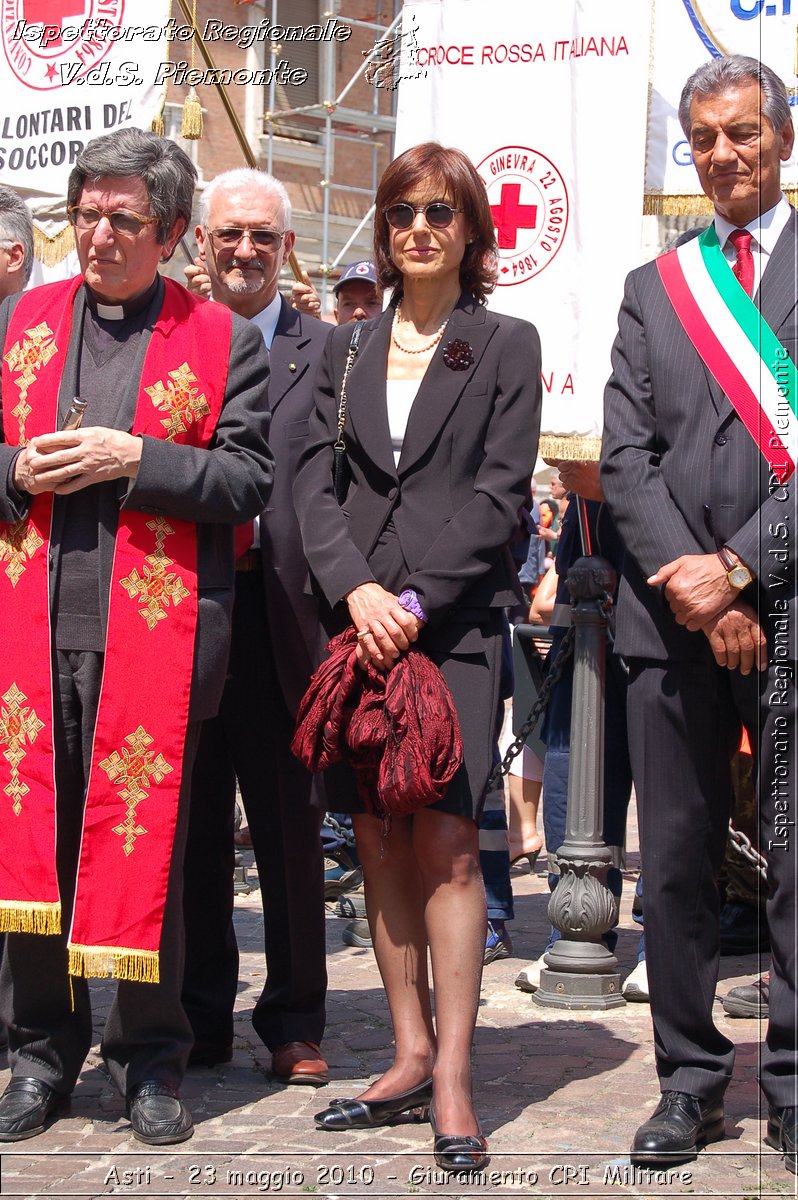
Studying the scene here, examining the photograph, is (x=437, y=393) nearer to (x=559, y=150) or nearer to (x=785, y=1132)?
(x=785, y=1132)

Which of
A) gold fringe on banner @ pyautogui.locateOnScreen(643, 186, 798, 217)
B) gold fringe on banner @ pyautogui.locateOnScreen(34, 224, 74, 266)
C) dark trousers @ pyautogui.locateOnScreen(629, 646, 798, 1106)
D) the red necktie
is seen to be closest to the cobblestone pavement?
dark trousers @ pyautogui.locateOnScreen(629, 646, 798, 1106)

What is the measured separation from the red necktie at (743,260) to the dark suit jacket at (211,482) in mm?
1277

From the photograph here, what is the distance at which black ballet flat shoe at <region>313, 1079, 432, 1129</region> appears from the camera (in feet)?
13.3

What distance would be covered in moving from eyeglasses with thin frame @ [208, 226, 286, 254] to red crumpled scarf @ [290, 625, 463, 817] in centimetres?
138

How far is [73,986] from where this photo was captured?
14.0 feet

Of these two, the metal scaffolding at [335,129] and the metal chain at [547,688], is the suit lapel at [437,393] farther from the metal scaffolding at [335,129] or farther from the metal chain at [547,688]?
the metal scaffolding at [335,129]

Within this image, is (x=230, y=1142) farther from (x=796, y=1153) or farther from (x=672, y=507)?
(x=672, y=507)

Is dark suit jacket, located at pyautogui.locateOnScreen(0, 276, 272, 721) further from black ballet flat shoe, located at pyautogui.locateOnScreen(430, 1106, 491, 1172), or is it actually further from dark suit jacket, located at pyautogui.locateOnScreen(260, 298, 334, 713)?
black ballet flat shoe, located at pyautogui.locateOnScreen(430, 1106, 491, 1172)

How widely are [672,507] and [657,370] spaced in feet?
1.16

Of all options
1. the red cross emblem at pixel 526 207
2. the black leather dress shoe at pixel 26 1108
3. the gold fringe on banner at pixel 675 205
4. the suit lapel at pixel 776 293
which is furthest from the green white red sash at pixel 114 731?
the gold fringe on banner at pixel 675 205

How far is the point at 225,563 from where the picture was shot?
4293 millimetres

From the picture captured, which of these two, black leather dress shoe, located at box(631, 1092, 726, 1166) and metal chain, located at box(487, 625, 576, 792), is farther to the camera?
metal chain, located at box(487, 625, 576, 792)

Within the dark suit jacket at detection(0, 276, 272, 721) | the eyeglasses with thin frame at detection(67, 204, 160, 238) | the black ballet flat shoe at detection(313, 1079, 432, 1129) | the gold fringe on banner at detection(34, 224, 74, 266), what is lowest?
the black ballet flat shoe at detection(313, 1079, 432, 1129)

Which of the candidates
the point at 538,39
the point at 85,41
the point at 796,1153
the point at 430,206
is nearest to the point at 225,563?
the point at 430,206
